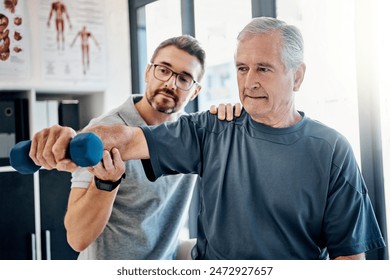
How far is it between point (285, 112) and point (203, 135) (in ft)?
0.51

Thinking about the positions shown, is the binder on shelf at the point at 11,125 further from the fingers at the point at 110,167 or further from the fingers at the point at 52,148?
the fingers at the point at 52,148

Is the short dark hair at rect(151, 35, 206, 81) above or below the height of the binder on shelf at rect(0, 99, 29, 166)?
above

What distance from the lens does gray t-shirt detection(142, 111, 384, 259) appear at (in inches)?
33.7

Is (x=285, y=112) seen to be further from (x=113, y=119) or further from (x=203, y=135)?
(x=113, y=119)

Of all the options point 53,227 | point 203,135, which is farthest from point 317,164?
point 53,227

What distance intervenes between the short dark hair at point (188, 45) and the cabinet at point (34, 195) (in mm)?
308

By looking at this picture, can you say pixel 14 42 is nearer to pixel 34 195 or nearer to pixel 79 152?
pixel 34 195

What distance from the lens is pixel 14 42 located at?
4.12 ft

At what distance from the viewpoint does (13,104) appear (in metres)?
1.31

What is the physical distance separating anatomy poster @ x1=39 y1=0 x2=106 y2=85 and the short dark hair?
248 mm

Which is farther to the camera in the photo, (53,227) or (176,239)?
(53,227)

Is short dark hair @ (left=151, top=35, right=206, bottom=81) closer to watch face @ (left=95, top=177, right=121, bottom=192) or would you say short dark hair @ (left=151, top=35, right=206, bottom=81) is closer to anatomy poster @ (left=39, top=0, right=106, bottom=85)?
anatomy poster @ (left=39, top=0, right=106, bottom=85)

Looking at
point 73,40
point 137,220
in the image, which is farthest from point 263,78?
point 73,40

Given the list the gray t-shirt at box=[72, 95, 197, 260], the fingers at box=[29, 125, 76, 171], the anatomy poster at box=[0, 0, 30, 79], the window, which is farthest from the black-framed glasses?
the fingers at box=[29, 125, 76, 171]
